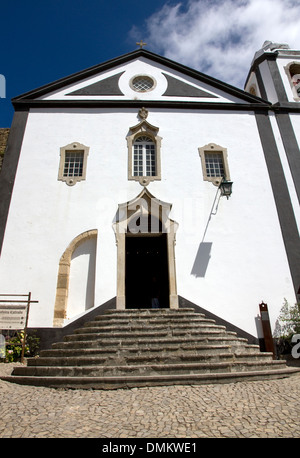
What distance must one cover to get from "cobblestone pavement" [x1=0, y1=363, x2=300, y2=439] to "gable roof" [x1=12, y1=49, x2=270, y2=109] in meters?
9.30

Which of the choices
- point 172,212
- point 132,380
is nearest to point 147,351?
point 132,380

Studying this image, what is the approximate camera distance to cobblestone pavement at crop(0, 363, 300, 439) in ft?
9.21

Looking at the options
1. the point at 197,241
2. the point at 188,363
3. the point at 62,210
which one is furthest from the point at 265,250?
the point at 62,210

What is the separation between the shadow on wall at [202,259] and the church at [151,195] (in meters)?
0.03

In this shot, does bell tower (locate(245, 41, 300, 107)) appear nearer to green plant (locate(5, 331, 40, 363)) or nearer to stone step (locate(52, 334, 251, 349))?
stone step (locate(52, 334, 251, 349))

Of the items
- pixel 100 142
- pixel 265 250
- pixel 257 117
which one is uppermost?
pixel 257 117

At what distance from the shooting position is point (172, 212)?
358 inches

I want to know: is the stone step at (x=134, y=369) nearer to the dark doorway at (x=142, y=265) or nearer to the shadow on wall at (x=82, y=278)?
the shadow on wall at (x=82, y=278)

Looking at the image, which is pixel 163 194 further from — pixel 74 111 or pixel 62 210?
pixel 74 111

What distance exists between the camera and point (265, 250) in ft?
28.7

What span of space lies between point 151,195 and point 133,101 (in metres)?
3.94

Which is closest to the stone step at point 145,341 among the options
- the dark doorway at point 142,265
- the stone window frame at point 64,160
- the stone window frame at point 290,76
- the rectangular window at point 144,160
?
the dark doorway at point 142,265

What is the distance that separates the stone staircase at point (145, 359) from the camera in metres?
4.59

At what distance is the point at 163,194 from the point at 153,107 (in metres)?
3.62
